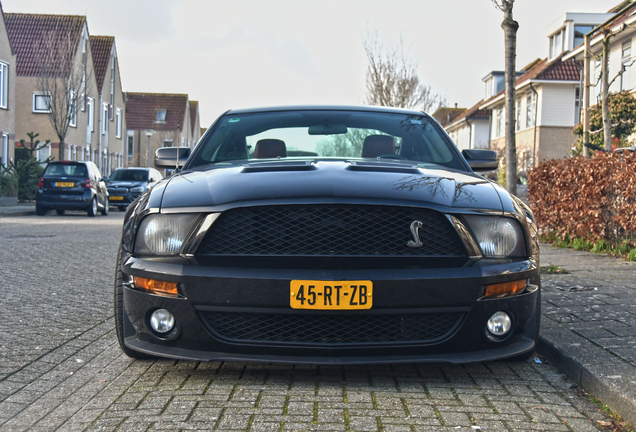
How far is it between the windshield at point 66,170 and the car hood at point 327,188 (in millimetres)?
17590

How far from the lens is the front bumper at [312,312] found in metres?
3.28

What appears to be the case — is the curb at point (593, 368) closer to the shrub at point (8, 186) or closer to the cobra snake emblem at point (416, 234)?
the cobra snake emblem at point (416, 234)

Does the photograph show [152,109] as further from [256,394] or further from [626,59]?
[256,394]

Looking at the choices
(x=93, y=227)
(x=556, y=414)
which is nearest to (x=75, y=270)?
(x=556, y=414)

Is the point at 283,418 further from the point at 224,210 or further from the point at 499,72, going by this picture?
the point at 499,72

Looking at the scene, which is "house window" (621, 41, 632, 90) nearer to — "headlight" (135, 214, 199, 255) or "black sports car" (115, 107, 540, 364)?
"black sports car" (115, 107, 540, 364)

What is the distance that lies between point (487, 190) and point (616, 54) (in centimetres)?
2554

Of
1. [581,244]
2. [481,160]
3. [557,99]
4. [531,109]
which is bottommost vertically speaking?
[581,244]

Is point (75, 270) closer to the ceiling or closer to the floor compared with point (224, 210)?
closer to the floor

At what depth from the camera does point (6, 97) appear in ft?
95.0

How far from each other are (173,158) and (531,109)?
116ft

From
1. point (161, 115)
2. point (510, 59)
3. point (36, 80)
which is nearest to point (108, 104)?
point (36, 80)

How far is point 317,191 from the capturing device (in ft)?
11.2

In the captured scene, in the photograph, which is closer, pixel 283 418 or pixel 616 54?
pixel 283 418
